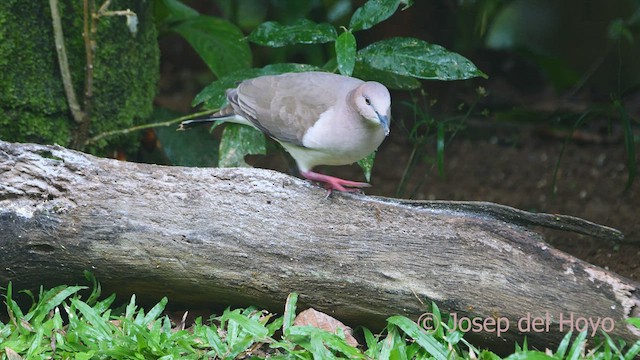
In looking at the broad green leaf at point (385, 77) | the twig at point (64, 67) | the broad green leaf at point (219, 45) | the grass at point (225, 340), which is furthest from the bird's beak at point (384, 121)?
the twig at point (64, 67)

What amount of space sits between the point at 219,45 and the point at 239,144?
0.92 m

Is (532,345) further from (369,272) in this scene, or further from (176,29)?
(176,29)

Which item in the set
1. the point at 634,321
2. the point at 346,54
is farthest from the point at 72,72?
the point at 634,321

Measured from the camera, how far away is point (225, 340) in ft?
9.87

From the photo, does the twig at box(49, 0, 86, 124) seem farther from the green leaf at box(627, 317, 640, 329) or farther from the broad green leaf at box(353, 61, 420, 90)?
the green leaf at box(627, 317, 640, 329)

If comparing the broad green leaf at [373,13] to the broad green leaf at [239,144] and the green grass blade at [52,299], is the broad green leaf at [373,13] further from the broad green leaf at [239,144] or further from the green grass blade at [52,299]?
the green grass blade at [52,299]

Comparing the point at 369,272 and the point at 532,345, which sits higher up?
the point at 369,272

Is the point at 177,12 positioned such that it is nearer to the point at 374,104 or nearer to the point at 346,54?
the point at 346,54

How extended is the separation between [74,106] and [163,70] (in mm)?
4052

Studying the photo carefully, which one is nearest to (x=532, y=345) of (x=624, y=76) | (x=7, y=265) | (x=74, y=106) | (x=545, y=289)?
(x=545, y=289)

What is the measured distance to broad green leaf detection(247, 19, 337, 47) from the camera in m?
3.71

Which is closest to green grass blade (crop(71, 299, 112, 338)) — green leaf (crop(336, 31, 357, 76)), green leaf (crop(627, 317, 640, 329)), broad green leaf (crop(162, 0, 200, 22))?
green leaf (crop(336, 31, 357, 76))

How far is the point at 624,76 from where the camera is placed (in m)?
5.66

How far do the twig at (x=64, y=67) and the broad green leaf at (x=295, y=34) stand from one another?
3.09ft
